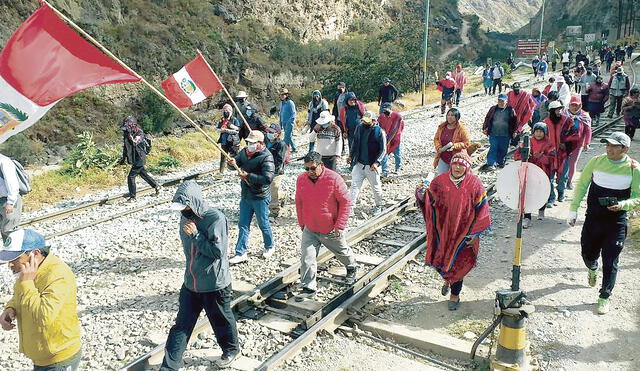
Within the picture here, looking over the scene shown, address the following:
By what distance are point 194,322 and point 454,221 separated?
112 inches

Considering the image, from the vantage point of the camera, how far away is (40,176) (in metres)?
14.1

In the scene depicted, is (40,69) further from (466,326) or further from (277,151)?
(466,326)

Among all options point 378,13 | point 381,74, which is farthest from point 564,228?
point 378,13

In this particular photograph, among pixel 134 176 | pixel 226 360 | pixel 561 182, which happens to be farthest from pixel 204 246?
pixel 561 182

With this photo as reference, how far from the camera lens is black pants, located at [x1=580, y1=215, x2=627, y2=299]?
5984 millimetres

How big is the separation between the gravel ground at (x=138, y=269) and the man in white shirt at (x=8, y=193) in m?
0.87

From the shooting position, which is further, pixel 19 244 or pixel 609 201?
pixel 609 201

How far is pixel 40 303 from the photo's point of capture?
3.63 meters

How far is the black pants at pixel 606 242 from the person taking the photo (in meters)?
5.98

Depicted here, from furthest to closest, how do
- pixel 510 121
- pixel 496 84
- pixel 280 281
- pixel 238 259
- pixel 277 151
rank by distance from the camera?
pixel 496 84 < pixel 510 121 < pixel 277 151 < pixel 238 259 < pixel 280 281

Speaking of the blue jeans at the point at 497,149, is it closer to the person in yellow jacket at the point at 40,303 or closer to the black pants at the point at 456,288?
the black pants at the point at 456,288

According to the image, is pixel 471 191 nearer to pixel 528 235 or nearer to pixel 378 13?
pixel 528 235

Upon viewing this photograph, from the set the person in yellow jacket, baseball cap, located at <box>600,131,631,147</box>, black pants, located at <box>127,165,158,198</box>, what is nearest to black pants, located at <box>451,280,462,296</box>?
baseball cap, located at <box>600,131,631,147</box>

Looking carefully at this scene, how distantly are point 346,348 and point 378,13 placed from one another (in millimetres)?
54312
